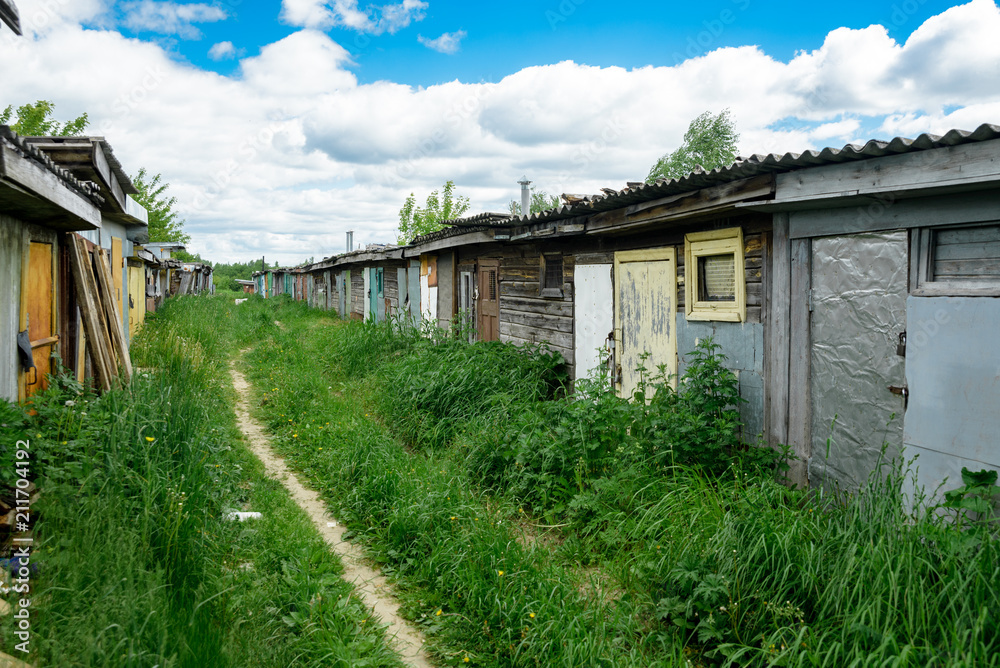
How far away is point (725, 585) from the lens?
127 inches

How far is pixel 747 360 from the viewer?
16.6 feet

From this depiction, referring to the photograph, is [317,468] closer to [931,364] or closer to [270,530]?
[270,530]

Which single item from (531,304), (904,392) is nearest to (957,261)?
(904,392)

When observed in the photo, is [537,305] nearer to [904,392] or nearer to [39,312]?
[904,392]

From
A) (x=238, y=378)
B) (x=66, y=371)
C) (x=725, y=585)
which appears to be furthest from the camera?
(x=238, y=378)

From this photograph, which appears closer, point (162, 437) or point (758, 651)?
point (758, 651)

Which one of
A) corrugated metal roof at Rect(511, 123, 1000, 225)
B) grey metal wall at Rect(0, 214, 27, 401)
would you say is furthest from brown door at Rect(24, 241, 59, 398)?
corrugated metal roof at Rect(511, 123, 1000, 225)

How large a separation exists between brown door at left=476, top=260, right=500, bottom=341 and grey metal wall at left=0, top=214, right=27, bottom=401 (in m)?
6.41

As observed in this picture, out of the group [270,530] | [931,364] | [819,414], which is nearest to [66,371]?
[270,530]

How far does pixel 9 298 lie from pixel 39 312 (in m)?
0.84

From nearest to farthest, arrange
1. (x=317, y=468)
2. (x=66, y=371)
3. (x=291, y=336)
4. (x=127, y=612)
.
Answer: (x=127, y=612) → (x=66, y=371) → (x=317, y=468) → (x=291, y=336)

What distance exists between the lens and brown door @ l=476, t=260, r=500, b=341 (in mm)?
9898

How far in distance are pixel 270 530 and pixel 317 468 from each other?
1734 mm

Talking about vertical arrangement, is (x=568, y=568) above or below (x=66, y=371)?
below
